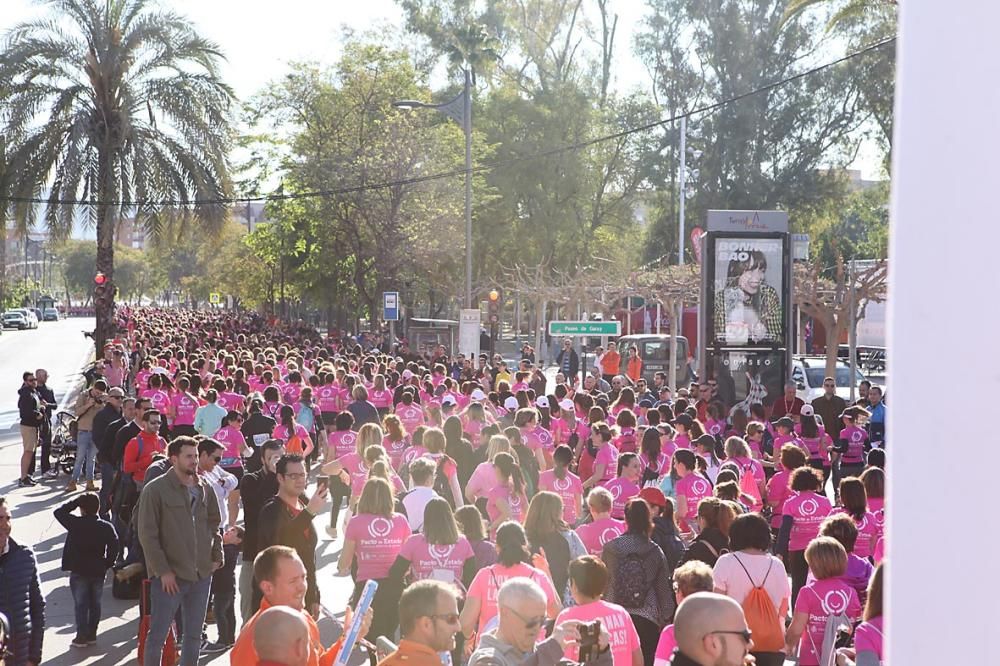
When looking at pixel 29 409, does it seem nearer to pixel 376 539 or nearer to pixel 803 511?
pixel 376 539

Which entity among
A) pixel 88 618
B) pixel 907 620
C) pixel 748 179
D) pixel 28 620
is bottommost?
pixel 88 618

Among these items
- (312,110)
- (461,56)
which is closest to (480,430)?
(312,110)

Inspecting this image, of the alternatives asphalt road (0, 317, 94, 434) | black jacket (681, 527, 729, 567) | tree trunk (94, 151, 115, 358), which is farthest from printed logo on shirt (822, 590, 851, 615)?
tree trunk (94, 151, 115, 358)

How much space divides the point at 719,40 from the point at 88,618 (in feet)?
147

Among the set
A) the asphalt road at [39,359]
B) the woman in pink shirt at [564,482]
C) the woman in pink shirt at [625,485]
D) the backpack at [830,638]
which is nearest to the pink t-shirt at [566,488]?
the woman in pink shirt at [564,482]

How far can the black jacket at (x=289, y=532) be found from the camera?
7.70 metres

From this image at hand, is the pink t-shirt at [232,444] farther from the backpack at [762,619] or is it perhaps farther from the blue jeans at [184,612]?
the backpack at [762,619]

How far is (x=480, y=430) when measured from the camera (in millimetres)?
13383

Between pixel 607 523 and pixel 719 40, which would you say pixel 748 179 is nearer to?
pixel 719 40

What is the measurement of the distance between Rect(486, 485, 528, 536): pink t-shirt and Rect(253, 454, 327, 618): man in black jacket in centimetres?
170

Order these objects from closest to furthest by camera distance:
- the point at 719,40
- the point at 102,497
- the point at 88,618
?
Answer: 1. the point at 88,618
2. the point at 102,497
3. the point at 719,40

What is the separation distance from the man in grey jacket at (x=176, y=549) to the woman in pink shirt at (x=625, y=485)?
3042 mm

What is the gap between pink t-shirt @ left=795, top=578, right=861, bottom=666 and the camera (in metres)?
5.97

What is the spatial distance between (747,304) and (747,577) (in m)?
15.3
